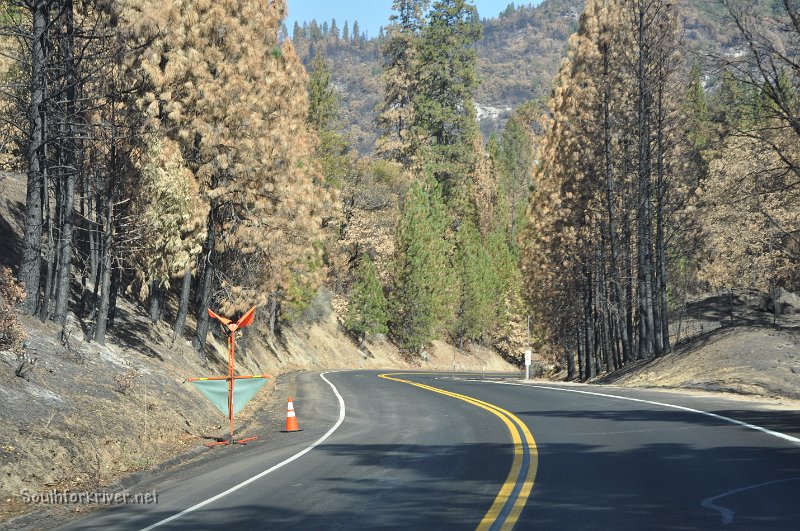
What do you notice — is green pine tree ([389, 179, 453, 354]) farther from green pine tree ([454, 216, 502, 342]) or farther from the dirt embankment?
the dirt embankment

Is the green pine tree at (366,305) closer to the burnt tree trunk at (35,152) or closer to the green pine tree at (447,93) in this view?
the green pine tree at (447,93)

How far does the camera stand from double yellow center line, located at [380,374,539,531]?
8.72 metres

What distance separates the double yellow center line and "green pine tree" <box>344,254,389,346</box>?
48993 millimetres

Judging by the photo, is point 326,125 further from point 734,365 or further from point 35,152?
point 35,152

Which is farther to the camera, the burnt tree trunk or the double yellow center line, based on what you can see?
the burnt tree trunk

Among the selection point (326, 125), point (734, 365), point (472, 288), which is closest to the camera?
point (734, 365)

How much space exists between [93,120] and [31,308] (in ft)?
17.4

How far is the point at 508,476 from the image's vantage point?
37.0ft

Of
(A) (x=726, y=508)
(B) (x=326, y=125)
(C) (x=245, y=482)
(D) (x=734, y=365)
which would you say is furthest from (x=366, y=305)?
(A) (x=726, y=508)

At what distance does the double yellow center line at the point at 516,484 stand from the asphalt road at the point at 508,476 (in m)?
0.02

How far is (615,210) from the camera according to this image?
123 ft

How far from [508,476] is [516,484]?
60 centimetres

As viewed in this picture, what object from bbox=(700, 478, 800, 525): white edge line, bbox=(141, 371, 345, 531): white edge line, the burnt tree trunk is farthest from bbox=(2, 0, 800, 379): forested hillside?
bbox=(700, 478, 800, 525): white edge line

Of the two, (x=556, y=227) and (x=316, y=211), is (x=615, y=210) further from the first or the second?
(x=316, y=211)
